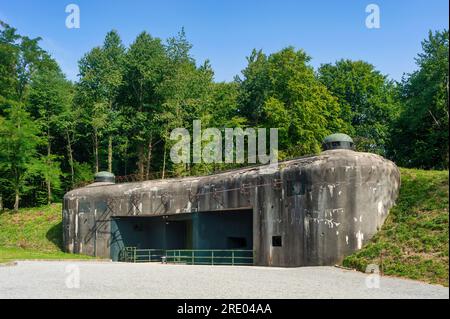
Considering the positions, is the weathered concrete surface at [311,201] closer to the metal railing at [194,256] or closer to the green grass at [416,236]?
the green grass at [416,236]

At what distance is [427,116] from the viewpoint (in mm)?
42875

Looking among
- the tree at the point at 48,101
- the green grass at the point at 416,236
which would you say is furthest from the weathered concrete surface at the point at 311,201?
the tree at the point at 48,101

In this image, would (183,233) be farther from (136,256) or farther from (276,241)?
(276,241)

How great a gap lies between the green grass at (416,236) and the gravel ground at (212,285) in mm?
1051

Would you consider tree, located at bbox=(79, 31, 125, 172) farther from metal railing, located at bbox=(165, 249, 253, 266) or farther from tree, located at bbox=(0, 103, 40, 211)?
metal railing, located at bbox=(165, 249, 253, 266)

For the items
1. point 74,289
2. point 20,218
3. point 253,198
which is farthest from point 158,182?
point 74,289

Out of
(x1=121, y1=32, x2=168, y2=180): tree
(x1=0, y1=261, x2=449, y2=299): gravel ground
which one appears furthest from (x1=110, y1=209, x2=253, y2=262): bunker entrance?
(x1=121, y1=32, x2=168, y2=180): tree

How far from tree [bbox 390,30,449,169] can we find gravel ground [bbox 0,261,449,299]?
23.8 metres

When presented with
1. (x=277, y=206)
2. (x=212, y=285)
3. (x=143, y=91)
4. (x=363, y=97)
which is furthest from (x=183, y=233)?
(x=363, y=97)

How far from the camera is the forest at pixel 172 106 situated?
43594 mm

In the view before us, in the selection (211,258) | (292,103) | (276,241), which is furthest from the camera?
(292,103)

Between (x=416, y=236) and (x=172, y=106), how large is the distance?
29.1 m
